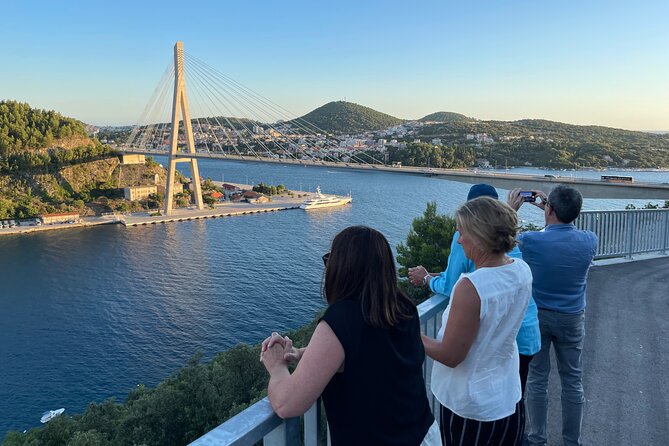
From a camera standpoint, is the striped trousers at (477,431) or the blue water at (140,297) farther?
the blue water at (140,297)

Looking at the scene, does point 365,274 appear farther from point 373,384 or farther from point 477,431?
point 477,431

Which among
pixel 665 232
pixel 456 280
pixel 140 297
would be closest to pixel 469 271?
pixel 456 280

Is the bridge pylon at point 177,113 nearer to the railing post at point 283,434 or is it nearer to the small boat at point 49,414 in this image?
the small boat at point 49,414

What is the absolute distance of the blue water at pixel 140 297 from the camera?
32.4 ft

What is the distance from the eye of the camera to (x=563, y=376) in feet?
4.53

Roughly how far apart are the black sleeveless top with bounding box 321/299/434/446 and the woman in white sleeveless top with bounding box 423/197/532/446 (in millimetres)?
177

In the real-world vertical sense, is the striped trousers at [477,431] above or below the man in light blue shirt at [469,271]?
below

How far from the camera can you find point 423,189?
3319 centimetres

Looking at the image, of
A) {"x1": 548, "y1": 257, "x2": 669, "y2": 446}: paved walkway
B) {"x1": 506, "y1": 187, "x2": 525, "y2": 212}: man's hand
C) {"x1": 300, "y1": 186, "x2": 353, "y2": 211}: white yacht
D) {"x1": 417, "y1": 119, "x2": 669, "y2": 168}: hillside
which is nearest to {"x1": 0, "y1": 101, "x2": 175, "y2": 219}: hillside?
{"x1": 300, "y1": 186, "x2": 353, "y2": 211}: white yacht

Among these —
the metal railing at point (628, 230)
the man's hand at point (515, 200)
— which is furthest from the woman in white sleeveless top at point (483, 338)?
the metal railing at point (628, 230)

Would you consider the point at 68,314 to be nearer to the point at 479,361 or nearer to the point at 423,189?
the point at 479,361

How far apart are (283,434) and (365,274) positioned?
0.77ft

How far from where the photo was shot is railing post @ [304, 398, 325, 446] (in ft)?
2.31

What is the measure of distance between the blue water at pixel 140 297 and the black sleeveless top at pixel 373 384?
381 inches
